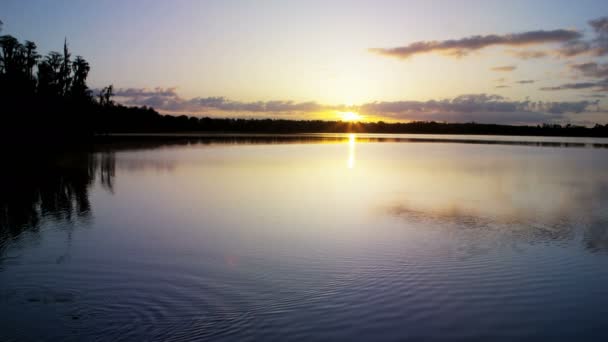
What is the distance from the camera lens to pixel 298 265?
7.57m

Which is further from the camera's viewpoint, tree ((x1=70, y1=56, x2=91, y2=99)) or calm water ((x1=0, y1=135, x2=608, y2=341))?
tree ((x1=70, y1=56, x2=91, y2=99))

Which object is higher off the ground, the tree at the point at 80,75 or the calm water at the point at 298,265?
the tree at the point at 80,75

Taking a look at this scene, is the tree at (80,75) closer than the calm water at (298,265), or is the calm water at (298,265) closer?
the calm water at (298,265)

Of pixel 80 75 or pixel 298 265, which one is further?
pixel 80 75

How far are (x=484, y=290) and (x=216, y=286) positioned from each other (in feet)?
11.7

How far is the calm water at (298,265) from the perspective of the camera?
528 cm

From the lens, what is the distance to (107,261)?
7578mm

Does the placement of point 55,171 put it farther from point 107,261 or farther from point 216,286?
point 216,286

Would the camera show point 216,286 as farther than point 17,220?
No

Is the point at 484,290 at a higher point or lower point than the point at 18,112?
lower

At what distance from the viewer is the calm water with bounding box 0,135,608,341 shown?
17.3ft

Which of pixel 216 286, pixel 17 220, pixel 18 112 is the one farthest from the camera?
pixel 18 112

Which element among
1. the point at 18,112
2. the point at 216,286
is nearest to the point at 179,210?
the point at 216,286

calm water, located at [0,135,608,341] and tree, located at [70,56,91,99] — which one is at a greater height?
tree, located at [70,56,91,99]
